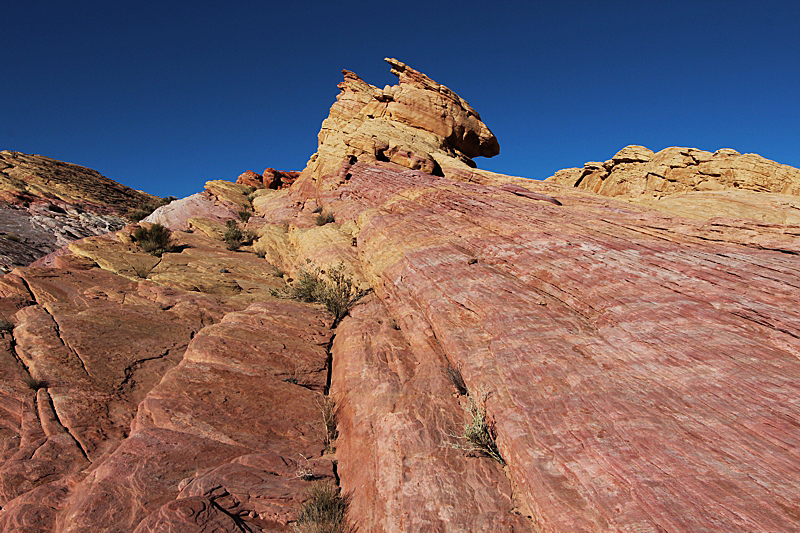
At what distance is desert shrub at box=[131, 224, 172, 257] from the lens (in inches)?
611

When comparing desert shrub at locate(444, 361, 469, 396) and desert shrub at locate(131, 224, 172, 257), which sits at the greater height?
desert shrub at locate(131, 224, 172, 257)

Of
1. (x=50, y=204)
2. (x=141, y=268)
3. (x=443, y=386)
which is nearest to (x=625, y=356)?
(x=443, y=386)

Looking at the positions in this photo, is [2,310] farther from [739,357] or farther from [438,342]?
[739,357]

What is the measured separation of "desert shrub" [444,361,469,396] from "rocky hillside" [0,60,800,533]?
100 mm

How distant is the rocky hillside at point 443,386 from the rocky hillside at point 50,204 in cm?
943

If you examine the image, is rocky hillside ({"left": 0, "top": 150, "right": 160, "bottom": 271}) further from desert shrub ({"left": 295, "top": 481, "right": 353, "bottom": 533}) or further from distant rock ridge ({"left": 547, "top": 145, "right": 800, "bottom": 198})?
distant rock ridge ({"left": 547, "top": 145, "right": 800, "bottom": 198})

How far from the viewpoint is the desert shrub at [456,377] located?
23.9 feet

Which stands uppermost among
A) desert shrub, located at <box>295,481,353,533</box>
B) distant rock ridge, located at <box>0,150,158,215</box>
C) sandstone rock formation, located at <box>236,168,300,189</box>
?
sandstone rock formation, located at <box>236,168,300,189</box>

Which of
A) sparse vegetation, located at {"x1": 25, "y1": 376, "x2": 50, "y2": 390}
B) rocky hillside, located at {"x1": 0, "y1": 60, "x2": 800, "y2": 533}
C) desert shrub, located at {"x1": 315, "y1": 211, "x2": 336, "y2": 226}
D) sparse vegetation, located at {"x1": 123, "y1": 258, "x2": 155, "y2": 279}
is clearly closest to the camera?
rocky hillside, located at {"x1": 0, "y1": 60, "x2": 800, "y2": 533}

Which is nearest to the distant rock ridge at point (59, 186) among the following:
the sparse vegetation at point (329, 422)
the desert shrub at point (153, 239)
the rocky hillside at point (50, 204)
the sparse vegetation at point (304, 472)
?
the rocky hillside at point (50, 204)

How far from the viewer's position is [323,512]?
5.40m

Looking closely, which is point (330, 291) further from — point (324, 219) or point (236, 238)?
point (236, 238)

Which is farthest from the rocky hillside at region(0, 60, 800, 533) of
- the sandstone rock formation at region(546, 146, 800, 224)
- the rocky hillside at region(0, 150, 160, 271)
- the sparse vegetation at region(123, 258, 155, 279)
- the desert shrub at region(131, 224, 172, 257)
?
the rocky hillside at region(0, 150, 160, 271)

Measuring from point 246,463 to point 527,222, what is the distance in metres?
9.00
